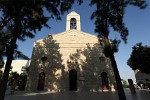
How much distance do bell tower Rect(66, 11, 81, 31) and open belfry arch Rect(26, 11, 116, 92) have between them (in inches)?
42.5

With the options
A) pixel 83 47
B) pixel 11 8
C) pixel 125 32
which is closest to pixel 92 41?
pixel 83 47

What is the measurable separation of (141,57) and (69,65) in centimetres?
1112

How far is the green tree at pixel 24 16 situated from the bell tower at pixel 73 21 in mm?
14534

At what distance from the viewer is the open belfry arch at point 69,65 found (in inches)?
882

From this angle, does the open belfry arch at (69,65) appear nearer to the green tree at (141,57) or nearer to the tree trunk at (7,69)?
the green tree at (141,57)

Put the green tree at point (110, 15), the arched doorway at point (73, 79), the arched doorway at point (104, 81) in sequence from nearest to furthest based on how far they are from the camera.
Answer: the green tree at point (110, 15)
the arched doorway at point (104, 81)
the arched doorway at point (73, 79)

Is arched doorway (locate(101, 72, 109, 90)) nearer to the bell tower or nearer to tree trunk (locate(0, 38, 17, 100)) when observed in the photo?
the bell tower

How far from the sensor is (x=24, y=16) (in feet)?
36.6

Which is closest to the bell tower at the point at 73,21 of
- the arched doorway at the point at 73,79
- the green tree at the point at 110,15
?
the arched doorway at the point at 73,79

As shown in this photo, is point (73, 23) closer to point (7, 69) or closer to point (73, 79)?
point (73, 79)

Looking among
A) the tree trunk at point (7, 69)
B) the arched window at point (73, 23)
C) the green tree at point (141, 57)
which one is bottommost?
the tree trunk at point (7, 69)

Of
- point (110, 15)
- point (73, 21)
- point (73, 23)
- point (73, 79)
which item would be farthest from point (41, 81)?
point (110, 15)

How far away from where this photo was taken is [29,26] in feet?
37.6

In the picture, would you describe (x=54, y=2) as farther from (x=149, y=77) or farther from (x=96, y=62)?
(x=149, y=77)
